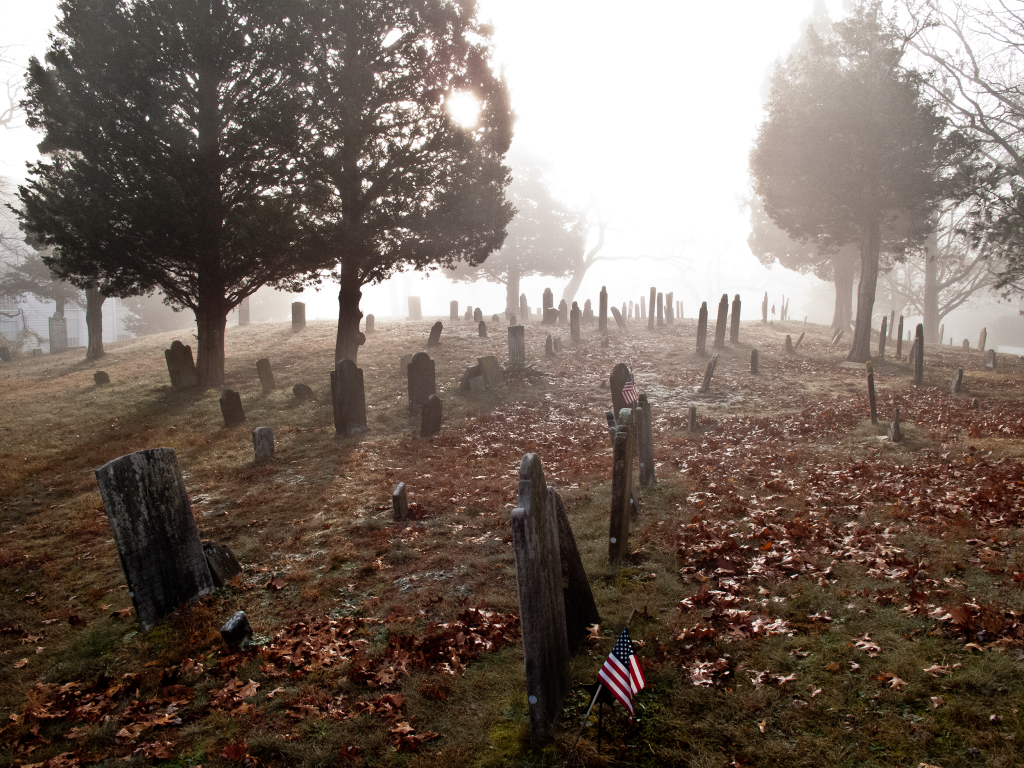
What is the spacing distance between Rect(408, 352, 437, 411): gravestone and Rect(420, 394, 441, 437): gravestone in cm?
173

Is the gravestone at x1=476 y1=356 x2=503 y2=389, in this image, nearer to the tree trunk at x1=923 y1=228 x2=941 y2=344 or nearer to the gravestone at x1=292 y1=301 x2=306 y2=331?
the gravestone at x1=292 y1=301 x2=306 y2=331

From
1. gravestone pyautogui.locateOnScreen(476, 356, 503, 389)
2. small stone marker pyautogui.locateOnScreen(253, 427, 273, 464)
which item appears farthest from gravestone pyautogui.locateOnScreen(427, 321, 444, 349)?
small stone marker pyautogui.locateOnScreen(253, 427, 273, 464)

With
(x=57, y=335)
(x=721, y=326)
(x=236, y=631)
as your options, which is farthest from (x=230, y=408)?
(x=57, y=335)

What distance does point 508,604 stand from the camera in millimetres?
5488

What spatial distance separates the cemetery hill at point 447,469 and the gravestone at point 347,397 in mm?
78

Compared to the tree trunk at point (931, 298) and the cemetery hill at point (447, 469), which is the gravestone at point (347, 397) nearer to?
the cemetery hill at point (447, 469)

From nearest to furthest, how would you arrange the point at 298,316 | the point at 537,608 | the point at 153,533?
the point at 537,608
the point at 153,533
the point at 298,316

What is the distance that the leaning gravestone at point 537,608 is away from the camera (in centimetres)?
363

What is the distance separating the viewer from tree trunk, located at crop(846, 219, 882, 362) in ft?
69.6

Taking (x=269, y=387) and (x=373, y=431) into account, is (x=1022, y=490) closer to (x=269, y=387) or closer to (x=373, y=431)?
(x=373, y=431)

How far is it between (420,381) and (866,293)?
17.9m

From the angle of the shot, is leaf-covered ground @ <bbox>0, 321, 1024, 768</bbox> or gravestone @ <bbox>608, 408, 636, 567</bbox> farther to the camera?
gravestone @ <bbox>608, 408, 636, 567</bbox>

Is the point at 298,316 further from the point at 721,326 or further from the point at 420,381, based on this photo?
the point at 721,326

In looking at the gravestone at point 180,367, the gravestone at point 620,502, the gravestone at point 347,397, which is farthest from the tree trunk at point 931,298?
the gravestone at point 180,367
